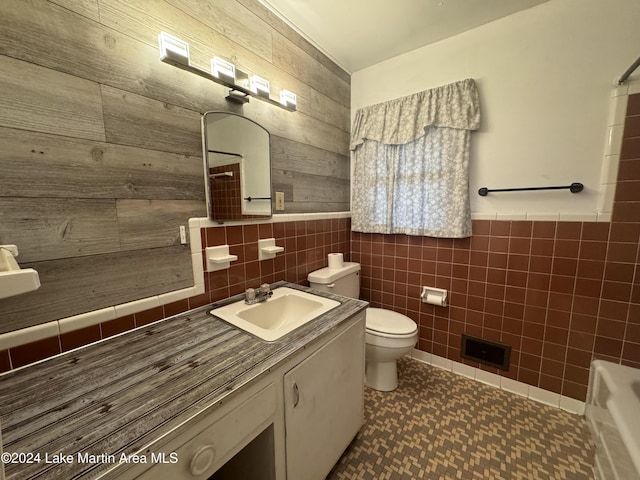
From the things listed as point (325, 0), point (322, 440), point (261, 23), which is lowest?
point (322, 440)

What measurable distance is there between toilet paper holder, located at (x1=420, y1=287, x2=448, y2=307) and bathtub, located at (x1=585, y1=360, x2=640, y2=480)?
82 cm

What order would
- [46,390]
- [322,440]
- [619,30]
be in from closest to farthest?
[46,390] < [322,440] < [619,30]

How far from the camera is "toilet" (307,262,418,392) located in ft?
5.43

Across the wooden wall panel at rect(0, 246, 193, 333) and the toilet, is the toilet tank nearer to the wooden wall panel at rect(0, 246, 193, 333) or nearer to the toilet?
the toilet

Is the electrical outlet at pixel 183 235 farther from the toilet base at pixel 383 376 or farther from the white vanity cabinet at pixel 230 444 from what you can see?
the toilet base at pixel 383 376

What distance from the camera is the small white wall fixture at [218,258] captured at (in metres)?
1.28

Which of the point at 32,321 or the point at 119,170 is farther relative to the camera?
the point at 119,170

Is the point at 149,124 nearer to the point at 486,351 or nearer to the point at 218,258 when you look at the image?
the point at 218,258

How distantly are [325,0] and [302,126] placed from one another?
0.69 m

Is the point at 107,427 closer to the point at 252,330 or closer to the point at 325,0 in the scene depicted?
the point at 252,330

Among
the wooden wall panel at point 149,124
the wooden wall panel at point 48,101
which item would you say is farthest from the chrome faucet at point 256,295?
the wooden wall panel at point 48,101

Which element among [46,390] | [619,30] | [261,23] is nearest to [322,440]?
[46,390]

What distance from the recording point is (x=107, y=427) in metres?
0.59

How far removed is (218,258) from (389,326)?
3.90 ft
